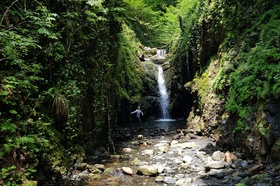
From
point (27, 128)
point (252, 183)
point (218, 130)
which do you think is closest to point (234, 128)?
point (218, 130)

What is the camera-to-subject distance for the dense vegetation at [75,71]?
4.82 m

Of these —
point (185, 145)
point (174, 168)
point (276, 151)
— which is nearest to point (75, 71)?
point (174, 168)

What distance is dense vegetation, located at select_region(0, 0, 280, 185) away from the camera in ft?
15.8

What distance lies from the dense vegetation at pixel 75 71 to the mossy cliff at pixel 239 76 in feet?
0.13

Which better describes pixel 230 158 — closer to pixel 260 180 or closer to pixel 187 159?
pixel 187 159

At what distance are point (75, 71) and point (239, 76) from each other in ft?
17.4

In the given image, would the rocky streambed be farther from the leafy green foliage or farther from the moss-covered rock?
the leafy green foliage

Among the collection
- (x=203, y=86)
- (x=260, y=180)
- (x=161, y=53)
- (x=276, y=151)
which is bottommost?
(x=260, y=180)

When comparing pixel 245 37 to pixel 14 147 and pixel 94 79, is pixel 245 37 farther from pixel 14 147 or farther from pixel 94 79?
pixel 14 147

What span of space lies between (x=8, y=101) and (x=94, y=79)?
3.95 meters

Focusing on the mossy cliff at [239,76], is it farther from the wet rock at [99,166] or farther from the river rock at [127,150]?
the wet rock at [99,166]

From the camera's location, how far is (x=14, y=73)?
5078mm

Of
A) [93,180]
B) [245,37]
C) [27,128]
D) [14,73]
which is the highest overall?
[245,37]

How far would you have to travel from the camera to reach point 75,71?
700 centimetres
